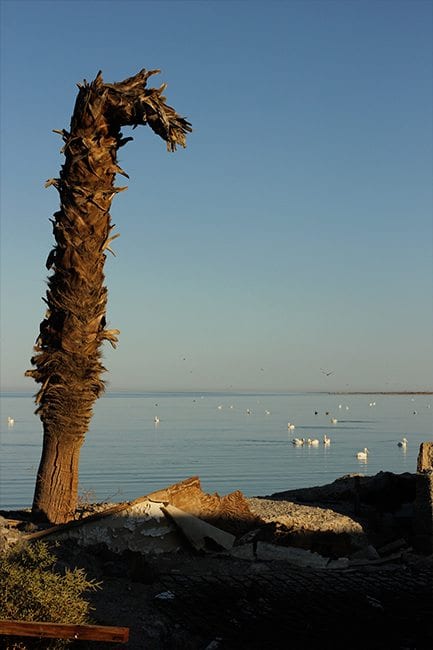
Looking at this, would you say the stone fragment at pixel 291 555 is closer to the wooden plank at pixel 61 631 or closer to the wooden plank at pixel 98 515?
the wooden plank at pixel 98 515

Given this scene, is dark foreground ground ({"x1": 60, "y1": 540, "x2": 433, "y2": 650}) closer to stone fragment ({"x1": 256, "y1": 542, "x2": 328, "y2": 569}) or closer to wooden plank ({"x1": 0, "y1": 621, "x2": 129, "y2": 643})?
wooden plank ({"x1": 0, "y1": 621, "x2": 129, "y2": 643})

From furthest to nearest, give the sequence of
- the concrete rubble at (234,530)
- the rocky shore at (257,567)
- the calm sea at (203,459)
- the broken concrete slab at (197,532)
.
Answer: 1. the calm sea at (203,459)
2. the broken concrete slab at (197,532)
3. the concrete rubble at (234,530)
4. the rocky shore at (257,567)

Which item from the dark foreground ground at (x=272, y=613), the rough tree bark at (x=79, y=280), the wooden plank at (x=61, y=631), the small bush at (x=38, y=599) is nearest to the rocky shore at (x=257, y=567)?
the dark foreground ground at (x=272, y=613)

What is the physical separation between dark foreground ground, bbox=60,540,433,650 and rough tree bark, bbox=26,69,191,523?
13.2 ft

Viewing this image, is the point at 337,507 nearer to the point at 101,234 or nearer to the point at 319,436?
the point at 101,234

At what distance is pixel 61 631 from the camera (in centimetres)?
741

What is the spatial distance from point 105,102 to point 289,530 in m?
7.62

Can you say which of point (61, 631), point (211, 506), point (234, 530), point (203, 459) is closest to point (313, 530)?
point (234, 530)

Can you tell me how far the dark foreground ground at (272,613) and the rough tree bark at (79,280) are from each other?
4.03 meters

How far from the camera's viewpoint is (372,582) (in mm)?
10086

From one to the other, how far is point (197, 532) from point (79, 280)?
15.0ft

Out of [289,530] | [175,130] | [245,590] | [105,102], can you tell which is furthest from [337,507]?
[105,102]

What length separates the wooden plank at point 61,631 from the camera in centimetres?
736

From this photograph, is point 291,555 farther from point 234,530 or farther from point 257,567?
point 234,530
